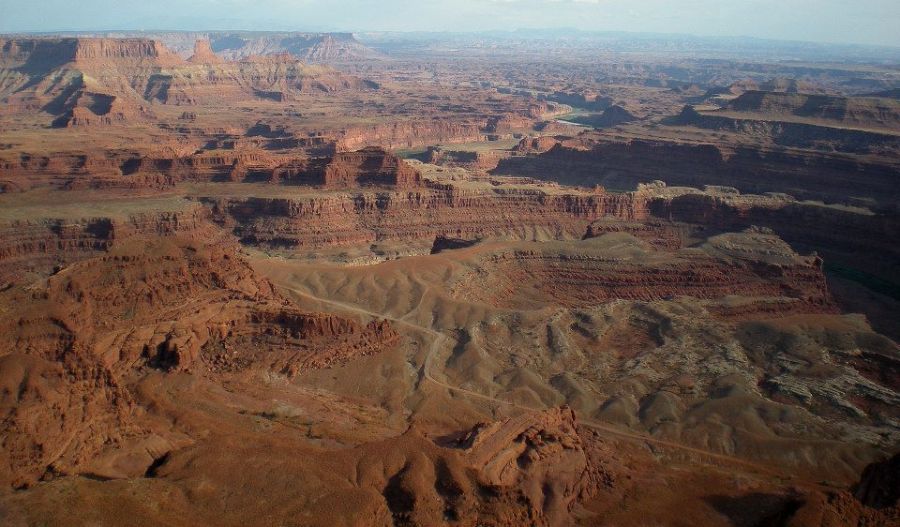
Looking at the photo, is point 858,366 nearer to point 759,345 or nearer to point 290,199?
point 759,345

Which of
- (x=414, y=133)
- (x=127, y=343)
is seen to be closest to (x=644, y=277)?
(x=127, y=343)

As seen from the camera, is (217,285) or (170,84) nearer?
(217,285)

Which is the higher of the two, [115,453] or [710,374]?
[115,453]

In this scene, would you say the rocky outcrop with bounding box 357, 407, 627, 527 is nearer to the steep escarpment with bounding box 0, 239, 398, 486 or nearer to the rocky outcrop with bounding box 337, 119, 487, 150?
the steep escarpment with bounding box 0, 239, 398, 486

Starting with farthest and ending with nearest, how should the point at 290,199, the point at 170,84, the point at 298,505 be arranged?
the point at 170,84 < the point at 290,199 < the point at 298,505

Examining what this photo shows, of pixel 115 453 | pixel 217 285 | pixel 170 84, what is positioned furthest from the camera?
pixel 170 84

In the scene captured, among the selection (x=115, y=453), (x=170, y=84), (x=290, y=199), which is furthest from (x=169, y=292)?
(x=170, y=84)

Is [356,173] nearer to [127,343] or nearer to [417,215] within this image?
[417,215]

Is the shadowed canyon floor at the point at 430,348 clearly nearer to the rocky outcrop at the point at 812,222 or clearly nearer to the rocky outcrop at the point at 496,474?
the rocky outcrop at the point at 496,474
